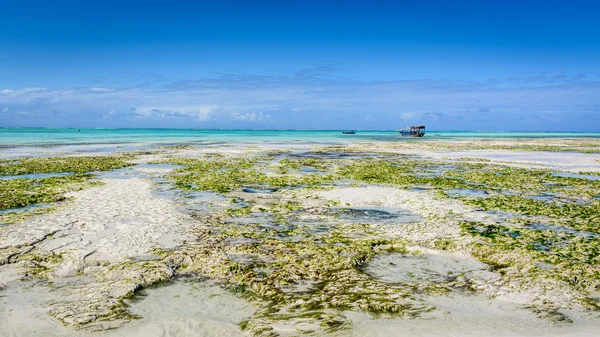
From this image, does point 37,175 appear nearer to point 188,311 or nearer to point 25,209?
point 25,209

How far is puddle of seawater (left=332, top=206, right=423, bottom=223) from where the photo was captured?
13406mm

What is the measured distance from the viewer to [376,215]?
1414 centimetres

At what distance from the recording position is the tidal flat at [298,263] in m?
6.57

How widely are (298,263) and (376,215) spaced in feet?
18.8

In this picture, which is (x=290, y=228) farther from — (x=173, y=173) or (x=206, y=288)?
(x=173, y=173)

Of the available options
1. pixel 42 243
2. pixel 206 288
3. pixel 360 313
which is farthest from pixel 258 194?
pixel 360 313

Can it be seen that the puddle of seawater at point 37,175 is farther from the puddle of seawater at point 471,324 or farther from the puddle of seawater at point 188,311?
the puddle of seawater at point 471,324

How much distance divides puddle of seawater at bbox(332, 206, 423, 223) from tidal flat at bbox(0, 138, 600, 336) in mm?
78

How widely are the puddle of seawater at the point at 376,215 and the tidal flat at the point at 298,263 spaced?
0.08 meters

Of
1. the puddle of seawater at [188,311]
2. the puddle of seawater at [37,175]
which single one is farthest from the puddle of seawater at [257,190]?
the puddle of seawater at [37,175]

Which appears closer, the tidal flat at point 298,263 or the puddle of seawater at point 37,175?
the tidal flat at point 298,263

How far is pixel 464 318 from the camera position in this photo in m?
6.69

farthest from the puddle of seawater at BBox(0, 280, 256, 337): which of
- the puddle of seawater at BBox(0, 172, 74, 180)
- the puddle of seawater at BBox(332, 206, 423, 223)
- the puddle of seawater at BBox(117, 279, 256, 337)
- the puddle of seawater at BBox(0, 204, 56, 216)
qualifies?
the puddle of seawater at BBox(0, 172, 74, 180)

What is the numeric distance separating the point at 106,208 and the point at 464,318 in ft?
41.4
